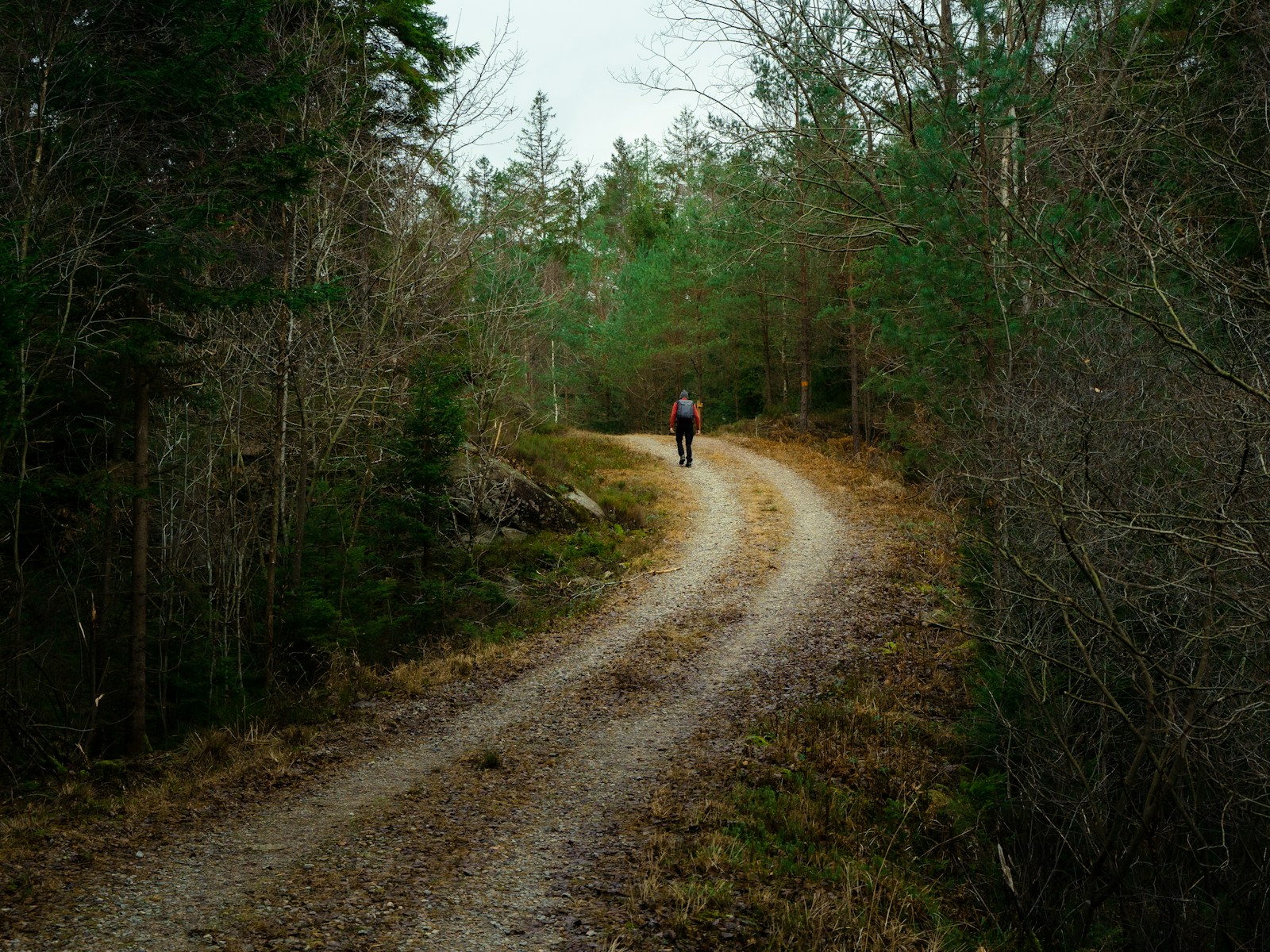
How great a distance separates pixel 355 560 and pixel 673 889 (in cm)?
784

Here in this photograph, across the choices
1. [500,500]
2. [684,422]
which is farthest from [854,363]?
[500,500]

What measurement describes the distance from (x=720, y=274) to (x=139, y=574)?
10482 mm

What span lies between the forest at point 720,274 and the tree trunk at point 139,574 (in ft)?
0.15

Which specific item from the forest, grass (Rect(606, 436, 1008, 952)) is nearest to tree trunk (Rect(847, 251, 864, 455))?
the forest

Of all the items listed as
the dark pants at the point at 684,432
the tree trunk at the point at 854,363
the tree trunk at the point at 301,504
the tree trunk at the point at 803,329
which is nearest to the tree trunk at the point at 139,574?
the tree trunk at the point at 301,504

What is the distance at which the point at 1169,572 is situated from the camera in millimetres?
6566

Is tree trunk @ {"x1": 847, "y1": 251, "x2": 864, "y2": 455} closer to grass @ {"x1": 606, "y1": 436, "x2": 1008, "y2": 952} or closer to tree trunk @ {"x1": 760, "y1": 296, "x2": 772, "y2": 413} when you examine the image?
tree trunk @ {"x1": 760, "y1": 296, "x2": 772, "y2": 413}

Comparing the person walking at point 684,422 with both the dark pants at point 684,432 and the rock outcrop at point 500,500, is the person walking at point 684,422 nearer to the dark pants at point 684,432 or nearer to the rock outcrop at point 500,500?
the dark pants at point 684,432

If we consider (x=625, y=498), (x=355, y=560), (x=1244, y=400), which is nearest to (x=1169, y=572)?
(x=1244, y=400)

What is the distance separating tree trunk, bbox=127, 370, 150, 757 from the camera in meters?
8.70

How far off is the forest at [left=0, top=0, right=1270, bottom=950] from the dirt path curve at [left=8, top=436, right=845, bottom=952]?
120 inches

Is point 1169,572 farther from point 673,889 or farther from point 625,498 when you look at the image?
point 625,498

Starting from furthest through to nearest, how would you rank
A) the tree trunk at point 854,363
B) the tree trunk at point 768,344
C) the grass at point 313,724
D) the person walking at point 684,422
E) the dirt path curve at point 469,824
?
1. the tree trunk at point 768,344
2. the tree trunk at point 854,363
3. the person walking at point 684,422
4. the grass at point 313,724
5. the dirt path curve at point 469,824

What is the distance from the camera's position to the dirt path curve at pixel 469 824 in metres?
4.89
